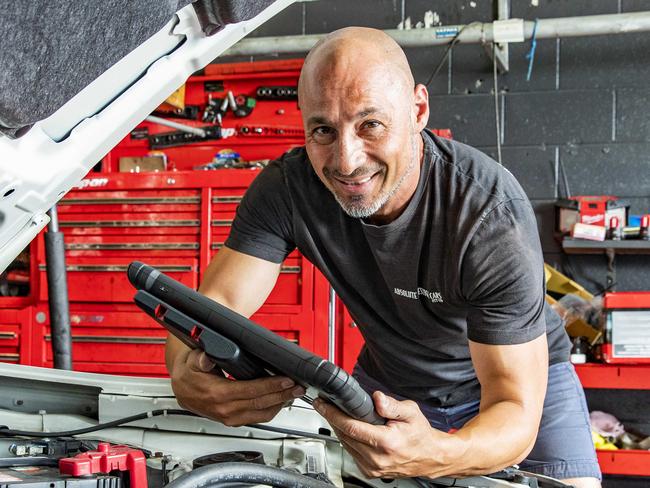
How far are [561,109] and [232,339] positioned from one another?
310 centimetres

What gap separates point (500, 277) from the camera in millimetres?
1333

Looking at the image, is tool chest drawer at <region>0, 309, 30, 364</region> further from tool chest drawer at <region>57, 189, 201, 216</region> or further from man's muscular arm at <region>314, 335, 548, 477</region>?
man's muscular arm at <region>314, 335, 548, 477</region>

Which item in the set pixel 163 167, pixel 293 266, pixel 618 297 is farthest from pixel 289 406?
pixel 163 167

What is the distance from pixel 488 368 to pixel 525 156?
2.55 m

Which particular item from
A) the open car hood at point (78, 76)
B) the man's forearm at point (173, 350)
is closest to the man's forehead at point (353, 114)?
the open car hood at point (78, 76)

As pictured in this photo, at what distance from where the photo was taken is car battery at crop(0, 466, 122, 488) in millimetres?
863

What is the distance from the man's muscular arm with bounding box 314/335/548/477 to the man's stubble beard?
312mm

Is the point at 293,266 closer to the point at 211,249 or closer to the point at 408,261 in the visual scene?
the point at 211,249

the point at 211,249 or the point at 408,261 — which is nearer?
the point at 408,261

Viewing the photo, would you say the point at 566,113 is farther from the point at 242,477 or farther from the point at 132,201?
the point at 242,477

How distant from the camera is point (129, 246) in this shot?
133 inches

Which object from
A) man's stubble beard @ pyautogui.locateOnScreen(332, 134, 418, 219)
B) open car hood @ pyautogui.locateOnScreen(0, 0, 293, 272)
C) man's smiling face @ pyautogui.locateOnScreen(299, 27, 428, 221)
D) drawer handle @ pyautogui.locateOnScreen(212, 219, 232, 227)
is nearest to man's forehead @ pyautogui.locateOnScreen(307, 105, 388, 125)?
man's smiling face @ pyautogui.locateOnScreen(299, 27, 428, 221)

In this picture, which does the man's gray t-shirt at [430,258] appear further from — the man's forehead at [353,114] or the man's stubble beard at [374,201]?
the man's forehead at [353,114]

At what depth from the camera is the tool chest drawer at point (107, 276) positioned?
3309mm
